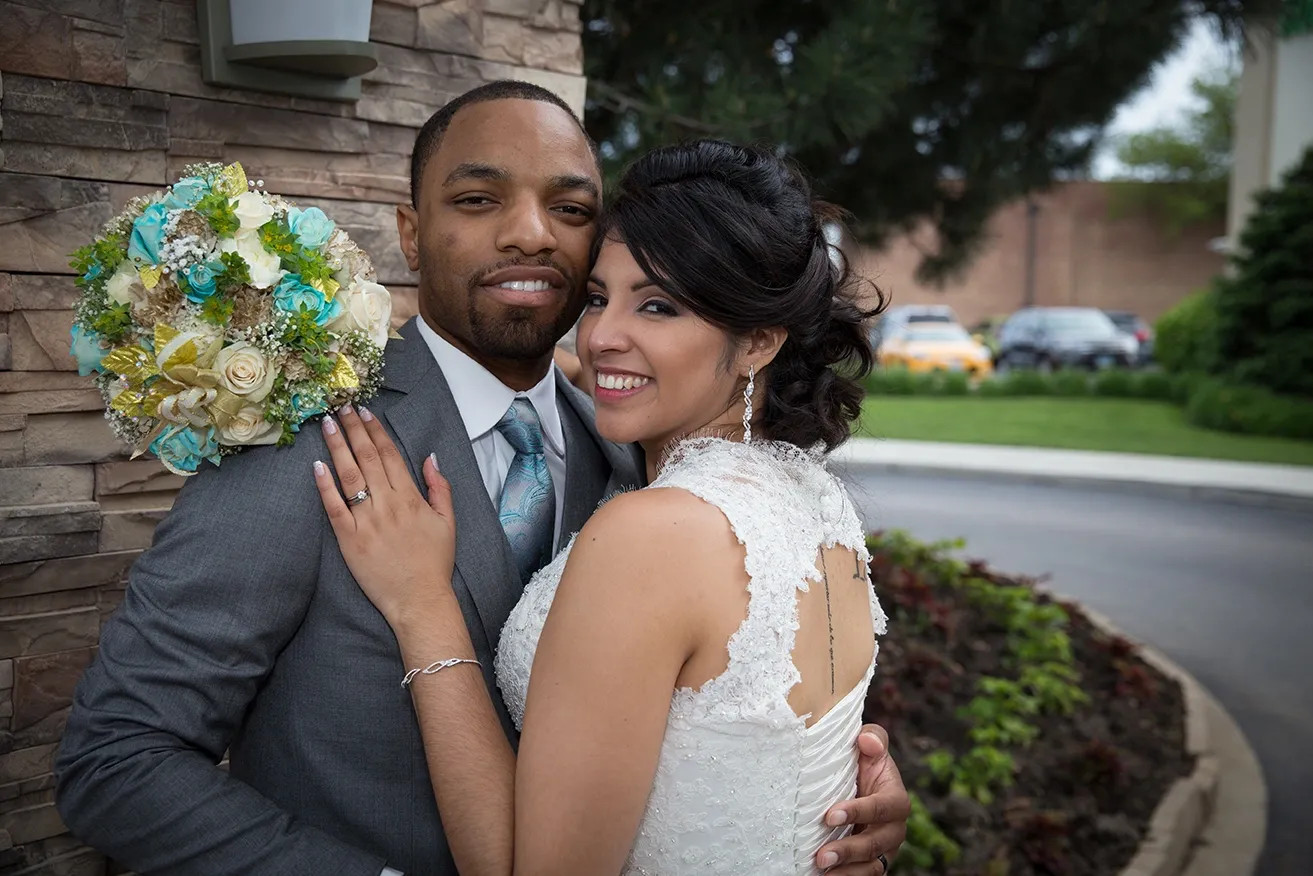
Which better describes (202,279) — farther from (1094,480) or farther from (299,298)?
(1094,480)

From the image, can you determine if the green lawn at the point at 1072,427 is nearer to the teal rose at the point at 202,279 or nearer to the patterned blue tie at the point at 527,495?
the patterned blue tie at the point at 527,495

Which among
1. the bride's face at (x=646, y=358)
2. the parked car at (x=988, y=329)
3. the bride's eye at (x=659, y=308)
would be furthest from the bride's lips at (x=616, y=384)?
the parked car at (x=988, y=329)

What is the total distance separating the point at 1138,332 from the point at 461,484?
32230mm

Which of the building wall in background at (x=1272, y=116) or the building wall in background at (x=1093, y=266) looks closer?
the building wall in background at (x=1272, y=116)

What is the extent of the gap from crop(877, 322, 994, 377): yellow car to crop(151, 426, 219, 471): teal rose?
2447 centimetres

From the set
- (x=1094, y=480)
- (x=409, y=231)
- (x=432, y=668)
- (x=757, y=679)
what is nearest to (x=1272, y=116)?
(x=1094, y=480)

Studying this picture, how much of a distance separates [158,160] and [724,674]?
5.76ft

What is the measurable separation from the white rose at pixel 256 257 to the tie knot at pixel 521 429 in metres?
0.64

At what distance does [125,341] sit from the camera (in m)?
2.02

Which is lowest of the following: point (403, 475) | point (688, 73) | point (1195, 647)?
point (1195, 647)

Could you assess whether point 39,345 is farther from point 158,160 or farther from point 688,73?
point 688,73

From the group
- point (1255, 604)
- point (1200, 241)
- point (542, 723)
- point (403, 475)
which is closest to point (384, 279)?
point (403, 475)

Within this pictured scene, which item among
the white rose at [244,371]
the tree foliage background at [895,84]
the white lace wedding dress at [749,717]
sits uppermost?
the tree foliage background at [895,84]

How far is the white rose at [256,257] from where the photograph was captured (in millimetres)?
1947
